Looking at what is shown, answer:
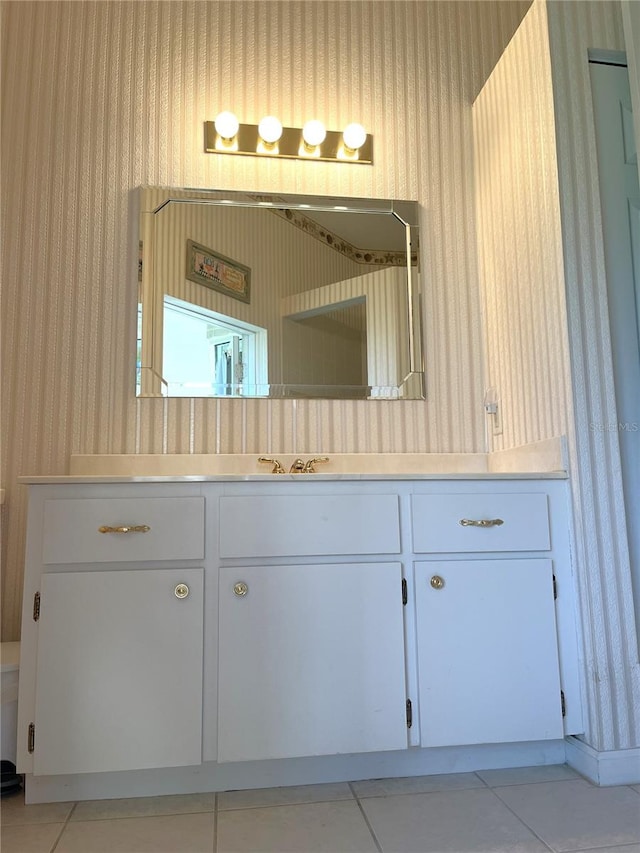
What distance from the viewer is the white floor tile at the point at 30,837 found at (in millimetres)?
1249

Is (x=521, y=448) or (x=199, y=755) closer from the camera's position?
(x=199, y=755)

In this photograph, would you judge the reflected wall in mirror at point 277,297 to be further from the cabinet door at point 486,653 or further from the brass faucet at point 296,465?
the cabinet door at point 486,653

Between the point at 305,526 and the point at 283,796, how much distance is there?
663 millimetres

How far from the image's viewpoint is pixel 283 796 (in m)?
1.48

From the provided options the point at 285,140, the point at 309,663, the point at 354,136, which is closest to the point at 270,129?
the point at 285,140

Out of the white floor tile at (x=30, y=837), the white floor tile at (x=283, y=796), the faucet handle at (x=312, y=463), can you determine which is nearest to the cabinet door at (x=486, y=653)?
the white floor tile at (x=283, y=796)

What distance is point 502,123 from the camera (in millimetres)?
2064

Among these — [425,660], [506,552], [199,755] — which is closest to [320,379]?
[506,552]

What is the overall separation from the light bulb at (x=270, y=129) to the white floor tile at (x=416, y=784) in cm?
207

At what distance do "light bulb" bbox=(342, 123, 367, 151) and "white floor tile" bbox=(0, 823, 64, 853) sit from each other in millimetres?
2237

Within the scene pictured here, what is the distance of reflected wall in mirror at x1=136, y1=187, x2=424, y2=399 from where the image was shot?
205cm

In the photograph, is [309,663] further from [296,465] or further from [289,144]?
[289,144]

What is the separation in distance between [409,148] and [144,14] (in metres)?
1.10

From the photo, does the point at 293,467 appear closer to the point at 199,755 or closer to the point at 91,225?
the point at 199,755
